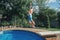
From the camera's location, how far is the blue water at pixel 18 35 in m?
4.88

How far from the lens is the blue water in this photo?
488 centimetres

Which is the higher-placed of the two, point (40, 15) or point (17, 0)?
point (17, 0)

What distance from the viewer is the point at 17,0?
19.9m

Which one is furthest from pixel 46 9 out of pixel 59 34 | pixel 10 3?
pixel 59 34

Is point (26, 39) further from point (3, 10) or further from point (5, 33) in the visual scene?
point (3, 10)


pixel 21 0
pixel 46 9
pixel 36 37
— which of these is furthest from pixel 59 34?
pixel 46 9

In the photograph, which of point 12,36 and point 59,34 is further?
point 59,34

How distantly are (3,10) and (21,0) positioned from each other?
2.30 m

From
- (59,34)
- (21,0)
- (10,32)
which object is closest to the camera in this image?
(10,32)

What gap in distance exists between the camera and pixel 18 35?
5.11 meters

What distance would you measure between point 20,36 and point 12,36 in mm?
215

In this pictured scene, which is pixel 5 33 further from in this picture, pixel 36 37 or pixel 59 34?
pixel 59 34

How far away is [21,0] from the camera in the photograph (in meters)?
19.7

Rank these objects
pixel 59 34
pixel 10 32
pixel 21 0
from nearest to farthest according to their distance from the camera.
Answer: pixel 10 32
pixel 59 34
pixel 21 0
